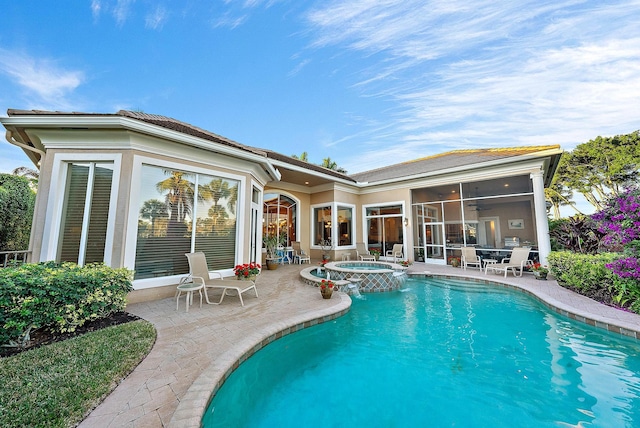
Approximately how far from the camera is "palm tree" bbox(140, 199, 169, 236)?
5584mm

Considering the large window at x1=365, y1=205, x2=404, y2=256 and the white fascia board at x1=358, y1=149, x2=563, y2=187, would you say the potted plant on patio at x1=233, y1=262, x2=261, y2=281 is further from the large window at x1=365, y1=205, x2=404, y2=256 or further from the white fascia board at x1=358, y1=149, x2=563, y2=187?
the white fascia board at x1=358, y1=149, x2=563, y2=187

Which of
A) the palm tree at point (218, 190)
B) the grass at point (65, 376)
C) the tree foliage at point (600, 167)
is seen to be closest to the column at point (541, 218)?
the palm tree at point (218, 190)

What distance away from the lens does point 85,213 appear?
5.36 m

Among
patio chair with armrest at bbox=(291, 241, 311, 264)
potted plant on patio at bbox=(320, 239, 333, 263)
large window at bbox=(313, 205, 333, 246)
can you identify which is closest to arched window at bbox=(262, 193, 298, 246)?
patio chair with armrest at bbox=(291, 241, 311, 264)

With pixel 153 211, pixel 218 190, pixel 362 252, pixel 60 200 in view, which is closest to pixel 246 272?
pixel 218 190

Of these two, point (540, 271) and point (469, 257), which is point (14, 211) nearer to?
point (469, 257)

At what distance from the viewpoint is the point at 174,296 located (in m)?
5.88

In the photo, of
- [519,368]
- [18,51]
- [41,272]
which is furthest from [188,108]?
[519,368]

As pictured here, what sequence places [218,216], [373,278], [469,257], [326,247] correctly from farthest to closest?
[326,247]
[469,257]
[373,278]
[218,216]

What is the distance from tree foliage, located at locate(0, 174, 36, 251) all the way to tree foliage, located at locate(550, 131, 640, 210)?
32.3 meters

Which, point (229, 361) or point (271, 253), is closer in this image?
point (229, 361)

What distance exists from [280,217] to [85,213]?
843cm

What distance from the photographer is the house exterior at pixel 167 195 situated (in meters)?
5.21

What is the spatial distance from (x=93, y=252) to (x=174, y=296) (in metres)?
1.96
